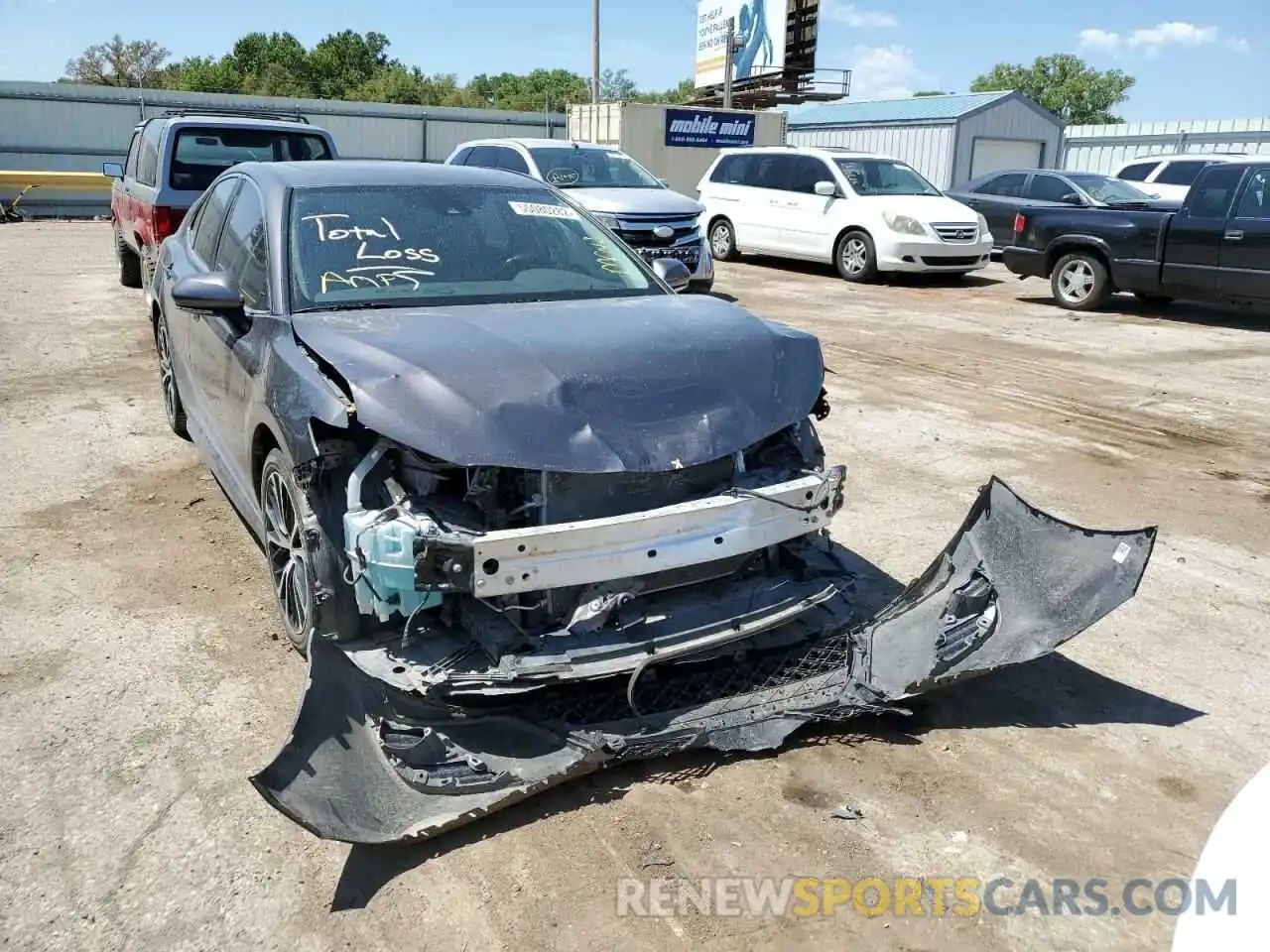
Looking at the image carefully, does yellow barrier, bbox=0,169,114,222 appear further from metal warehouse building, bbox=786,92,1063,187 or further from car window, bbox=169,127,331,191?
metal warehouse building, bbox=786,92,1063,187

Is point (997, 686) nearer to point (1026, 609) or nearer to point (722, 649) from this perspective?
Answer: point (1026, 609)

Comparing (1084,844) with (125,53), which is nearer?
(1084,844)

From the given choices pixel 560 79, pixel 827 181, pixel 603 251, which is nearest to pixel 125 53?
pixel 560 79

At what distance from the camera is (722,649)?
340 centimetres

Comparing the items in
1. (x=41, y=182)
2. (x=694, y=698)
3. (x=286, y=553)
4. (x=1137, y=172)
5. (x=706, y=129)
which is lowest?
(x=694, y=698)

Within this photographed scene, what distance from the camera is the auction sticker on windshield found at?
477cm

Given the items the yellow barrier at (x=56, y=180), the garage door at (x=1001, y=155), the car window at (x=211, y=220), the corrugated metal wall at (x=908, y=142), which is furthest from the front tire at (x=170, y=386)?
the garage door at (x=1001, y=155)

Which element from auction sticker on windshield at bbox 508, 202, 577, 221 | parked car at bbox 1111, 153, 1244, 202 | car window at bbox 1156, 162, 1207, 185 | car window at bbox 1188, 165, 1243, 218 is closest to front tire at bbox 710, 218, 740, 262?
parked car at bbox 1111, 153, 1244, 202

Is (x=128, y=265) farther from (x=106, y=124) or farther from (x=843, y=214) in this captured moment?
(x=106, y=124)

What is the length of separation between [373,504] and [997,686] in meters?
2.38

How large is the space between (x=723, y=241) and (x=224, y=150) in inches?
371

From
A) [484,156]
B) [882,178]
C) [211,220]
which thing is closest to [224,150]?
[484,156]

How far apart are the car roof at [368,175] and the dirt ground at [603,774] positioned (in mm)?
1751

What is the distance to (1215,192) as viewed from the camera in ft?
37.5
